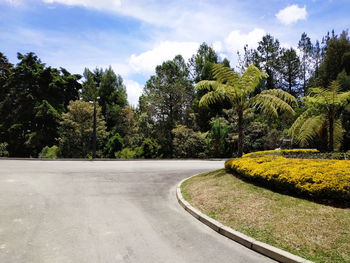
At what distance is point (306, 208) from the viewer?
566 cm

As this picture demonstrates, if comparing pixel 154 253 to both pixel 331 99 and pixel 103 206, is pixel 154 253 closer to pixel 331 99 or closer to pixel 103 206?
pixel 103 206

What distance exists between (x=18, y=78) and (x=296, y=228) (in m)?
43.6

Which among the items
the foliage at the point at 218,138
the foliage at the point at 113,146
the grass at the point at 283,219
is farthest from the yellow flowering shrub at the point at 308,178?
the foliage at the point at 113,146

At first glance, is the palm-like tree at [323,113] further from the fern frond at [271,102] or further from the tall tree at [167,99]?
the tall tree at [167,99]

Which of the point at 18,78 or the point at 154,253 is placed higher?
the point at 18,78

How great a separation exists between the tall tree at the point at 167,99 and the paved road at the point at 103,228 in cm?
2303

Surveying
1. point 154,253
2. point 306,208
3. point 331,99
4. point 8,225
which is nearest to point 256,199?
point 306,208

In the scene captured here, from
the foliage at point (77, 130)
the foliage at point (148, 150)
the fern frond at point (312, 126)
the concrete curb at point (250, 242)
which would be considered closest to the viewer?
the concrete curb at point (250, 242)

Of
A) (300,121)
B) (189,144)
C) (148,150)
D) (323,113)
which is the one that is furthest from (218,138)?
(323,113)

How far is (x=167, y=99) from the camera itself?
108ft

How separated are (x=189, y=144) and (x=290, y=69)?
2582 cm

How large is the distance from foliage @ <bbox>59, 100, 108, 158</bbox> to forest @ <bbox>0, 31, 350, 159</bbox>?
0.11 metres

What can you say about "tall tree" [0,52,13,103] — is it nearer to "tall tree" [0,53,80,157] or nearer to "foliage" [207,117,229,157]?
"tall tree" [0,53,80,157]

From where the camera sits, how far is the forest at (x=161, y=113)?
26172 millimetres
